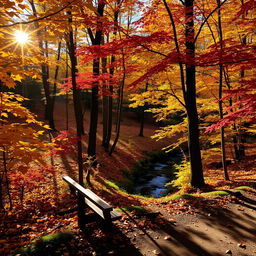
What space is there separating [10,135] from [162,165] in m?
14.9

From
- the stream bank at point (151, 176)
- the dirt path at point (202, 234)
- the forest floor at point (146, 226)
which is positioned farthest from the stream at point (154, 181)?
the dirt path at point (202, 234)

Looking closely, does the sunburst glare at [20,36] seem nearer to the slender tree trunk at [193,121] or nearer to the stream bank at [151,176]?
the slender tree trunk at [193,121]

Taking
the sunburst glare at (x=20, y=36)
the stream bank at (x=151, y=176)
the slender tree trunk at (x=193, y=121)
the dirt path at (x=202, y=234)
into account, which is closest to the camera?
the sunburst glare at (x=20, y=36)

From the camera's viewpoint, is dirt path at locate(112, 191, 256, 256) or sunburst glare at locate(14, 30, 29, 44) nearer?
sunburst glare at locate(14, 30, 29, 44)

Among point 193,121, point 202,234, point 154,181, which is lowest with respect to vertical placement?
point 154,181

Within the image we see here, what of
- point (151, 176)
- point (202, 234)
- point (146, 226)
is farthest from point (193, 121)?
point (151, 176)

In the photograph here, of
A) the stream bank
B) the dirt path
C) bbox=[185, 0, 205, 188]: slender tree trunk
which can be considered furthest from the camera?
the stream bank

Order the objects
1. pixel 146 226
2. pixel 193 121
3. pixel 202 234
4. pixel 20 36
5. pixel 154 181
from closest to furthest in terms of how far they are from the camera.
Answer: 1. pixel 20 36
2. pixel 202 234
3. pixel 146 226
4. pixel 193 121
5. pixel 154 181

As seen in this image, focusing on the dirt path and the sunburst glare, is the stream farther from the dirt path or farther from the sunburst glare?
the sunburst glare

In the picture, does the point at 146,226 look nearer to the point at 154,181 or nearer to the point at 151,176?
the point at 154,181

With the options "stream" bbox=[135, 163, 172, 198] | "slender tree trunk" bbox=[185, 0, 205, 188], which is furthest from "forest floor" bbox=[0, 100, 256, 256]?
"stream" bbox=[135, 163, 172, 198]

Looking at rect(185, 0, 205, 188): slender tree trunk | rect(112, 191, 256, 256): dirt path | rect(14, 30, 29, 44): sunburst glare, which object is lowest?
rect(112, 191, 256, 256): dirt path

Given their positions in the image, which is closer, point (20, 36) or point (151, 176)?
point (20, 36)

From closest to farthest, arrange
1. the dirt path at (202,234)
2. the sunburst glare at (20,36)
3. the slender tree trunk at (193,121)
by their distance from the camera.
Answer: the sunburst glare at (20,36) < the dirt path at (202,234) < the slender tree trunk at (193,121)
